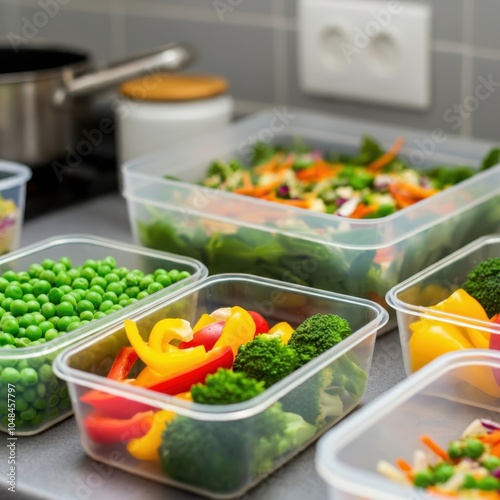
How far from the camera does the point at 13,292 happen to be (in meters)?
1.22

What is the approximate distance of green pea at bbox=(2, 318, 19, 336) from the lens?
3.74 ft

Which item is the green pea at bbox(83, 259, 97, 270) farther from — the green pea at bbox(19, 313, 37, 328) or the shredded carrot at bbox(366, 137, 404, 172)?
the shredded carrot at bbox(366, 137, 404, 172)

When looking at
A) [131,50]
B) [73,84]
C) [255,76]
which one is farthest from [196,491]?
[131,50]

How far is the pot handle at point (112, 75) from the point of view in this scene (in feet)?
5.57

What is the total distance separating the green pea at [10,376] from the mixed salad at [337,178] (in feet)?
1.65

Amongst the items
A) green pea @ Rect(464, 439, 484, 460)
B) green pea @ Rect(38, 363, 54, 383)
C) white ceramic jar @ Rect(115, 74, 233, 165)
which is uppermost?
white ceramic jar @ Rect(115, 74, 233, 165)

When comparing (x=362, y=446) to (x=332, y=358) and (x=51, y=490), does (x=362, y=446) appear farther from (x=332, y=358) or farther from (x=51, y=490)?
(x=51, y=490)

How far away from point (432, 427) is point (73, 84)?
3.09 feet

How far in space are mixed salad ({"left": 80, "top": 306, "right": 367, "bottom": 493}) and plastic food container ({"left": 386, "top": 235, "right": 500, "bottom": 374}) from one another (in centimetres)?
7

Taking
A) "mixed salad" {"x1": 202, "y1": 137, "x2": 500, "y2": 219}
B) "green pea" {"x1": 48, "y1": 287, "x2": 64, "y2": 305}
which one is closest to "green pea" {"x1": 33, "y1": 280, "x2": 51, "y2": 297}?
"green pea" {"x1": 48, "y1": 287, "x2": 64, "y2": 305}

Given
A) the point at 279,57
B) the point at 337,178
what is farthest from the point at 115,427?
the point at 279,57

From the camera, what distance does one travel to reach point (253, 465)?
0.98m

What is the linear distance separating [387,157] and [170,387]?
2.36ft

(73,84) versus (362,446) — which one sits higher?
(73,84)
